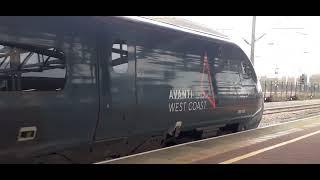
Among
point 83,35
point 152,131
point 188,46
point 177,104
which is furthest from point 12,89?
point 188,46

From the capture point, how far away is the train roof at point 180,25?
10120 mm

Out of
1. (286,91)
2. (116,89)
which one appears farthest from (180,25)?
(286,91)

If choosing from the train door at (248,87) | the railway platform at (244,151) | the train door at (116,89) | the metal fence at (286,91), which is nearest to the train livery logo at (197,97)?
the railway platform at (244,151)

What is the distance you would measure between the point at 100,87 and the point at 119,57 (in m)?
0.77

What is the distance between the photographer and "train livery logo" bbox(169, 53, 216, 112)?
1110 cm

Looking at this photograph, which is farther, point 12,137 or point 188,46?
point 188,46

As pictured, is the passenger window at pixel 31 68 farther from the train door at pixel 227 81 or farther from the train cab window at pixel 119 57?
the train door at pixel 227 81

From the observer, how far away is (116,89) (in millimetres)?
9078

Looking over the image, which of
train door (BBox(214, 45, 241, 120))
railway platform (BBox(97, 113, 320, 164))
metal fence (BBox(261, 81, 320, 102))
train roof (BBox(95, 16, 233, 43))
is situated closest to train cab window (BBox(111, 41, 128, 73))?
train roof (BBox(95, 16, 233, 43))

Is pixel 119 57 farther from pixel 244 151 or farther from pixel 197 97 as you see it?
pixel 244 151
